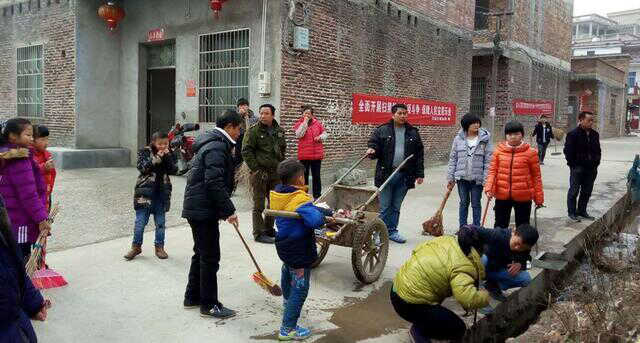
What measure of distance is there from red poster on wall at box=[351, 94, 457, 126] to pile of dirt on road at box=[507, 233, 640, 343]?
6736 mm

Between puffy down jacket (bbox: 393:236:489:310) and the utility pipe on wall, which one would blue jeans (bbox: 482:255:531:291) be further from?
the utility pipe on wall

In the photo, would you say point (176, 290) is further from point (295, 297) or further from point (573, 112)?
point (573, 112)

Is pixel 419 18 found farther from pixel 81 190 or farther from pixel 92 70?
pixel 81 190

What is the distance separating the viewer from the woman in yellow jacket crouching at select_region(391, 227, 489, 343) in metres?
3.29

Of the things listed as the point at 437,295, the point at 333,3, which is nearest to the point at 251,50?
the point at 333,3

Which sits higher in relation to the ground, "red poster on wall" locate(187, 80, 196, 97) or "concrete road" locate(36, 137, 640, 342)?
"red poster on wall" locate(187, 80, 196, 97)

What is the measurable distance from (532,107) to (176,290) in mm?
20137

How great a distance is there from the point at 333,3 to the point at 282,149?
537 centimetres

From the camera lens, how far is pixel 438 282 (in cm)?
334

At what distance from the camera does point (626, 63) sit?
109ft

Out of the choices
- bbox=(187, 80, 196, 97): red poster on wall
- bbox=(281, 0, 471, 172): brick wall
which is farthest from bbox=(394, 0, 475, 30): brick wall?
bbox=(187, 80, 196, 97): red poster on wall

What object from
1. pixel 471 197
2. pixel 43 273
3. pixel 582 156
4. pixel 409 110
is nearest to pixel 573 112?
pixel 409 110

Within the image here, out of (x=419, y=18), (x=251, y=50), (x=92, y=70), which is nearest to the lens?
(x=251, y=50)

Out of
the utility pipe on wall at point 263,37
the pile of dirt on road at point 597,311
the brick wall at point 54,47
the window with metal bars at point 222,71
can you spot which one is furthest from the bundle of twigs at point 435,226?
the brick wall at point 54,47
